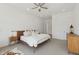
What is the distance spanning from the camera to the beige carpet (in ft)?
7.55

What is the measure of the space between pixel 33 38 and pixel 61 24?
829 millimetres

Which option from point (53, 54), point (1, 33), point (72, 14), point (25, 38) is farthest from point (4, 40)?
point (72, 14)

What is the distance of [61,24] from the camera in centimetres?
248

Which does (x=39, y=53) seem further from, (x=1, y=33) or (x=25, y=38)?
(x=1, y=33)

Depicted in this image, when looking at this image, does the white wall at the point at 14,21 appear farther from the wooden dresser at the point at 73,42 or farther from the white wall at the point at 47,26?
the wooden dresser at the point at 73,42

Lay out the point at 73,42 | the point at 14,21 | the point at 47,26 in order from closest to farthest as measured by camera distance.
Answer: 1. the point at 14,21
2. the point at 47,26
3. the point at 73,42

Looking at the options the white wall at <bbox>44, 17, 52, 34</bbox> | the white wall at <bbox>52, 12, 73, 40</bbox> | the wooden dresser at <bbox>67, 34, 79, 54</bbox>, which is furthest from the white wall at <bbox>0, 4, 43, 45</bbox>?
the wooden dresser at <bbox>67, 34, 79, 54</bbox>

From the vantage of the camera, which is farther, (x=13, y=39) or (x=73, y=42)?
(x=73, y=42)

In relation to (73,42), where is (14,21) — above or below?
above

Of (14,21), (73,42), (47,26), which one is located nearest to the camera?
(14,21)

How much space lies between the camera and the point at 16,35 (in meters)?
2.37

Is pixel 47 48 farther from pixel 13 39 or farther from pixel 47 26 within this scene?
pixel 13 39

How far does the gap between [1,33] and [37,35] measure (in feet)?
2.94

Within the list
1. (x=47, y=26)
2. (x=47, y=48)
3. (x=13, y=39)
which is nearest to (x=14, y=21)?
(x=13, y=39)
